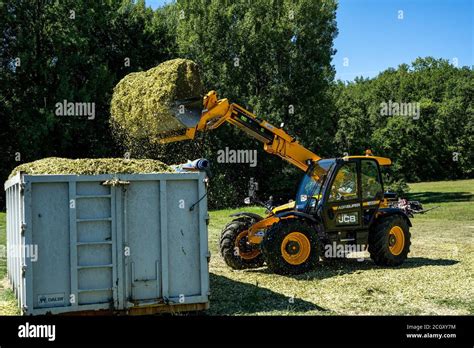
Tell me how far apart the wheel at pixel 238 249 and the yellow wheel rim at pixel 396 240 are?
2842mm

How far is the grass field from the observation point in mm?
8641

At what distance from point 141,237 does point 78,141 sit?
70.2 feet

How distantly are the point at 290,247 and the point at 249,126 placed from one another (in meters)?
2.84

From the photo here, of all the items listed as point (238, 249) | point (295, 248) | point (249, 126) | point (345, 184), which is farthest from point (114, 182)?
point (345, 184)

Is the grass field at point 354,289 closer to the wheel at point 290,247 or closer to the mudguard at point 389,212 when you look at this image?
the wheel at point 290,247

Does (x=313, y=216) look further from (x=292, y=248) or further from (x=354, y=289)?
(x=354, y=289)

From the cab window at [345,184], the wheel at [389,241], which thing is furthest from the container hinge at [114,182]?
the wheel at [389,241]

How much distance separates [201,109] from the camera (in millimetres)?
11305

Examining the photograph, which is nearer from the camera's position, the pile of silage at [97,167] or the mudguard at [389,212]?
the pile of silage at [97,167]

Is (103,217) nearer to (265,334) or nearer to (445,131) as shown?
(265,334)

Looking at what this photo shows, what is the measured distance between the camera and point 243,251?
12375mm

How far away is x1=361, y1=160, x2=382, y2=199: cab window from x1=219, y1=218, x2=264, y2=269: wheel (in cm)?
259

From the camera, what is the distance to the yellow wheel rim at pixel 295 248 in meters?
11.3

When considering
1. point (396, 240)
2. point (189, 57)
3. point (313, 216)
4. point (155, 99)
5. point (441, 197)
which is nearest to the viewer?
point (155, 99)
